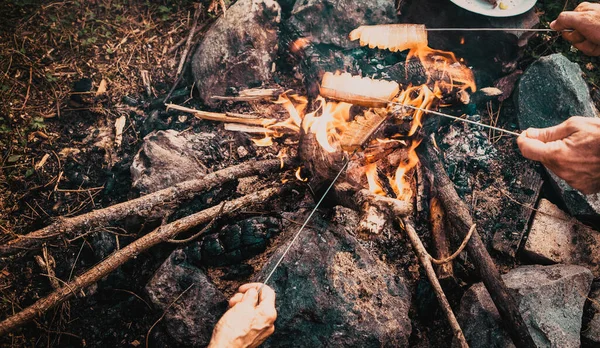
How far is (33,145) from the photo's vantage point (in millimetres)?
3850

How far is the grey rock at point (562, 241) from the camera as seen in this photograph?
345 centimetres

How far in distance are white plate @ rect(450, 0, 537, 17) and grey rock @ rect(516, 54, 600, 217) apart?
70 cm

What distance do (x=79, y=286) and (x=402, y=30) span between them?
428 centimetres

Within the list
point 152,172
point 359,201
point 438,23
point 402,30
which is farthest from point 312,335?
point 438,23

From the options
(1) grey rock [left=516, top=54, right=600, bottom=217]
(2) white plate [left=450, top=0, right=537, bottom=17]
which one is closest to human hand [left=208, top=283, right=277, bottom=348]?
(1) grey rock [left=516, top=54, right=600, bottom=217]

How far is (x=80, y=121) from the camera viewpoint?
13.5 feet

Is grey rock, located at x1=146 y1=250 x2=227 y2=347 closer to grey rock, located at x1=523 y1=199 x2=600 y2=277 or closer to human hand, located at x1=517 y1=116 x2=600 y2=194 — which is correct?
human hand, located at x1=517 y1=116 x2=600 y2=194

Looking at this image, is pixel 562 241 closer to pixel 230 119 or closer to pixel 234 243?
pixel 234 243

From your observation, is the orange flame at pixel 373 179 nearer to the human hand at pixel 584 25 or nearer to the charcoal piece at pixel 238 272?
the charcoal piece at pixel 238 272

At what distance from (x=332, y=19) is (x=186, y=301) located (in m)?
3.79

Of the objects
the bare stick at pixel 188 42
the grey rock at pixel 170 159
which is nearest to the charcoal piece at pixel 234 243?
the grey rock at pixel 170 159

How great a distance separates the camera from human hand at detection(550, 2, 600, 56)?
3023 millimetres

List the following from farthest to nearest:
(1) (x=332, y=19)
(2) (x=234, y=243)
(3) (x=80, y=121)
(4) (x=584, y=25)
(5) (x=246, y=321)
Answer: (1) (x=332, y=19) < (3) (x=80, y=121) < (2) (x=234, y=243) < (4) (x=584, y=25) < (5) (x=246, y=321)

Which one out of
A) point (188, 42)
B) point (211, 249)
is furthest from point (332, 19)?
point (211, 249)
